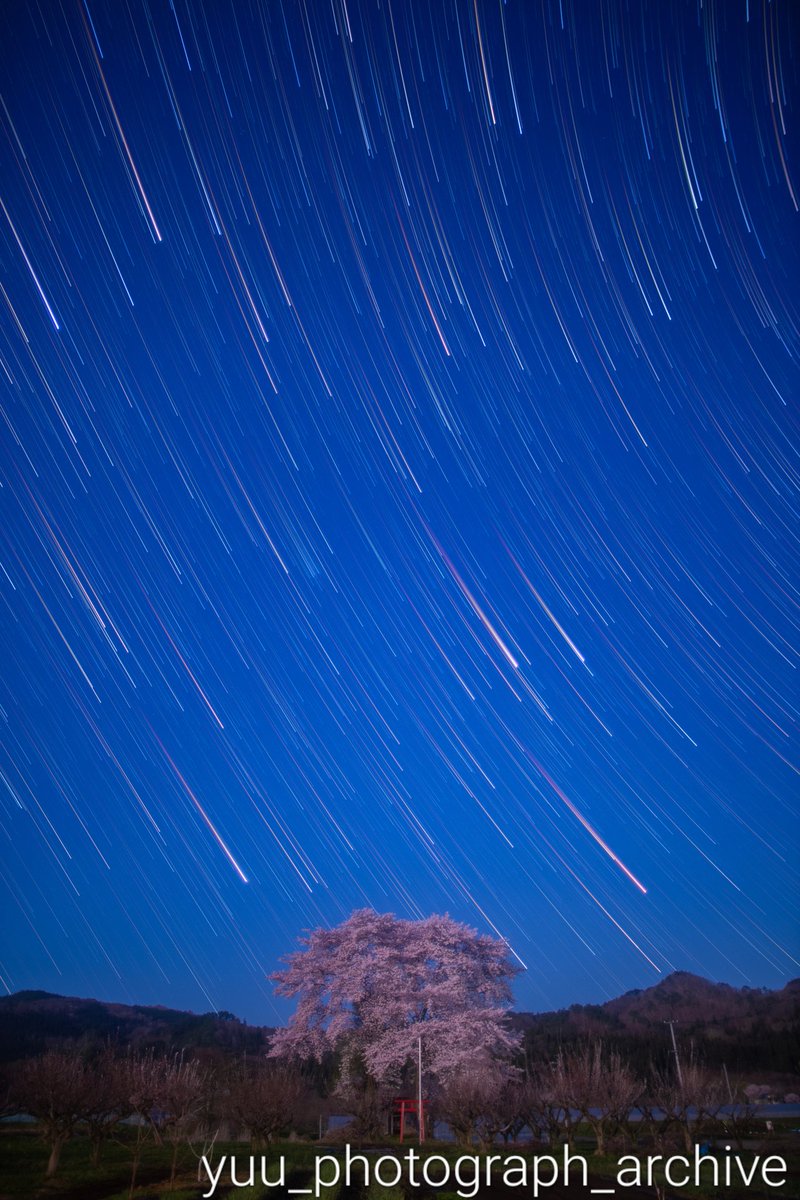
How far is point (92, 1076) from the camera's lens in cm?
2806

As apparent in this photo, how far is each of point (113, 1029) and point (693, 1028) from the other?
77234 millimetres

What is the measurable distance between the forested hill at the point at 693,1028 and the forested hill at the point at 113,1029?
36.9m

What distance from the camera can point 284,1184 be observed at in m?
22.2

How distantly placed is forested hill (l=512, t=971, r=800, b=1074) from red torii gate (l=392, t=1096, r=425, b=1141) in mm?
26881

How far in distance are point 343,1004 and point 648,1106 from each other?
644 inches

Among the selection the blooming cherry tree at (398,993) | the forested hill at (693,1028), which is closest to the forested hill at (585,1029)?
the forested hill at (693,1028)

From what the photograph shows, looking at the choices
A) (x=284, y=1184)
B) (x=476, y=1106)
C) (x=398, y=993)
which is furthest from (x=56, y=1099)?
(x=398, y=993)

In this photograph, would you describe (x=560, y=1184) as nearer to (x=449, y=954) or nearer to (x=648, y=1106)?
(x=648, y=1106)

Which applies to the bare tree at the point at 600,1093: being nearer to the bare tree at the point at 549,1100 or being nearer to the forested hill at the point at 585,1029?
the bare tree at the point at 549,1100

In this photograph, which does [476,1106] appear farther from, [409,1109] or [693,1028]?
[693,1028]

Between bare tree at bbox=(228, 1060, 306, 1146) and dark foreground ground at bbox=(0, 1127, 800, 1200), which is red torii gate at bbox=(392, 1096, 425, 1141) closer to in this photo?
dark foreground ground at bbox=(0, 1127, 800, 1200)

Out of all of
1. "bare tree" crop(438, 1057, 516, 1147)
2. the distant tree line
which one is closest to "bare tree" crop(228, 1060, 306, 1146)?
the distant tree line

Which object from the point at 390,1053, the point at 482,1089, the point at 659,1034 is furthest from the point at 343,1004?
the point at 659,1034

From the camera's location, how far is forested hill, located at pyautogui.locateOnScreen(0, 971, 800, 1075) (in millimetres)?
76875
